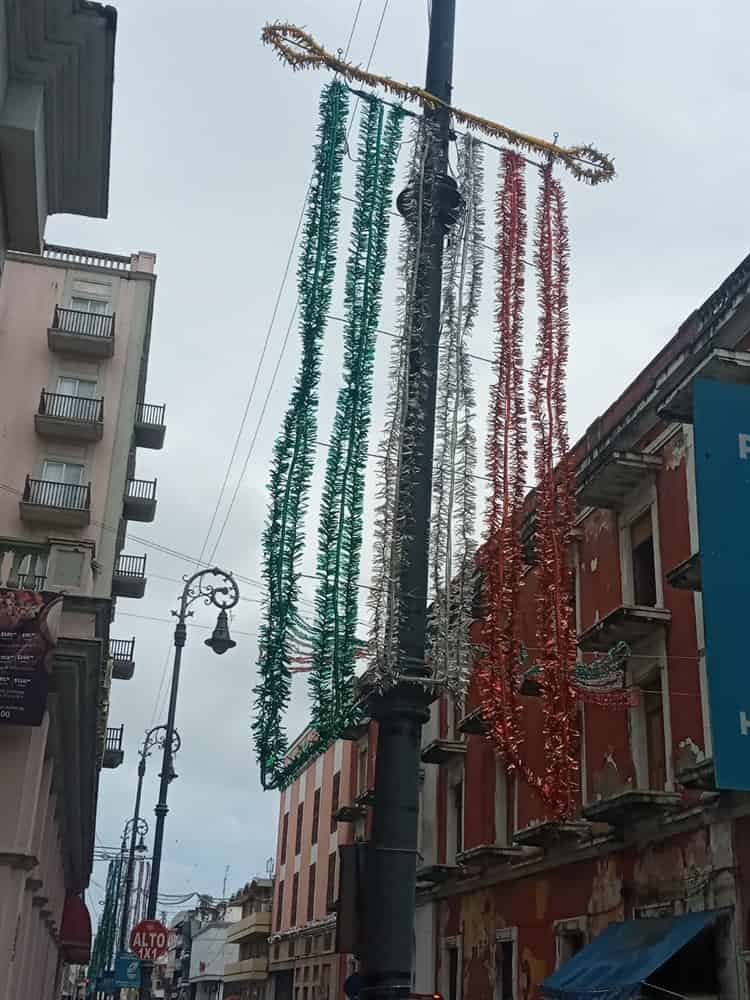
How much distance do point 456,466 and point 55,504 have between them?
25.4 meters

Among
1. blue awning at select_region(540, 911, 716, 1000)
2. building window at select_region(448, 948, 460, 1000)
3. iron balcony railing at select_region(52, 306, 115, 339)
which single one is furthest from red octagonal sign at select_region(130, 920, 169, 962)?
iron balcony railing at select_region(52, 306, 115, 339)

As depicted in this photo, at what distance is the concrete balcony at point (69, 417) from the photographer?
31219 mm

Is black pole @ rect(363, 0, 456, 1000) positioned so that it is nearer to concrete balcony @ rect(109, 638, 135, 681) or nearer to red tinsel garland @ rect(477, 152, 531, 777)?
red tinsel garland @ rect(477, 152, 531, 777)

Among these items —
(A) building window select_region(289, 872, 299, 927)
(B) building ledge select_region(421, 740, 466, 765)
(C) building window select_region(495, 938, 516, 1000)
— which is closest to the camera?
(C) building window select_region(495, 938, 516, 1000)

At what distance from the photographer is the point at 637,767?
14.9m

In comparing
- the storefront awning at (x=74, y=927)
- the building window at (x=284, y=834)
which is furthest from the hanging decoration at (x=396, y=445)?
the building window at (x=284, y=834)

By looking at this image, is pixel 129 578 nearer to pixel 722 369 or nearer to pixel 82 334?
pixel 82 334

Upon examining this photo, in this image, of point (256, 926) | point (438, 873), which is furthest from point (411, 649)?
point (256, 926)

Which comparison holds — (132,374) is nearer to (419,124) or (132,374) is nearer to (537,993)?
(537,993)

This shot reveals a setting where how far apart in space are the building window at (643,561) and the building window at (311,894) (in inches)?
991

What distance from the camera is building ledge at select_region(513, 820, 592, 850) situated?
51.6 ft

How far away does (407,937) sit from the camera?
5277 mm

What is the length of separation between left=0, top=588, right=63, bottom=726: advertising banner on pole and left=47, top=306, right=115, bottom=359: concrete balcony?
21.6 m

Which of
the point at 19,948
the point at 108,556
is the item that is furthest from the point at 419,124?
the point at 108,556
